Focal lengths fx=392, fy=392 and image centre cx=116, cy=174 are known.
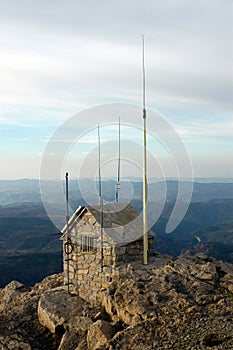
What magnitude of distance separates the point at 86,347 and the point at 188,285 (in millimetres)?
4448

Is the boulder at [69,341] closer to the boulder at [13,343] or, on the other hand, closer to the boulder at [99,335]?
the boulder at [99,335]

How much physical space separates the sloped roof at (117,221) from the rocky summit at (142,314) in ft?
4.46

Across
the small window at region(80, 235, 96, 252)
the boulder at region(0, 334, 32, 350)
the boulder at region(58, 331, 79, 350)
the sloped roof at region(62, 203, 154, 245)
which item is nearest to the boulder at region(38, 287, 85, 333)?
the boulder at region(0, 334, 32, 350)

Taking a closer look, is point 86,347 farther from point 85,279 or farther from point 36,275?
point 36,275

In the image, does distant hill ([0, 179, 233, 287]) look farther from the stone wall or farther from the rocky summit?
the rocky summit

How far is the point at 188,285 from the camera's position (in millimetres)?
15000

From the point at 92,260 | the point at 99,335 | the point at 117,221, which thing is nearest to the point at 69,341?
the point at 99,335

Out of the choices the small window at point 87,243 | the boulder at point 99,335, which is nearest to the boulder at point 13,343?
the boulder at point 99,335

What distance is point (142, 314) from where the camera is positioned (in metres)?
13.5

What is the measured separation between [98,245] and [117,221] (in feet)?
4.79

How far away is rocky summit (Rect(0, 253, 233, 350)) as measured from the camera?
11.8 m

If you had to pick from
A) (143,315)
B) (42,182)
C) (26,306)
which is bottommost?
(26,306)

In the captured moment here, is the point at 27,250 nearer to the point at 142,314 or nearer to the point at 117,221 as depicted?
the point at 117,221

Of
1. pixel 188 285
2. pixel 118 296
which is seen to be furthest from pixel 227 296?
pixel 118 296
